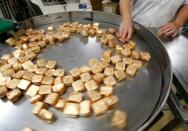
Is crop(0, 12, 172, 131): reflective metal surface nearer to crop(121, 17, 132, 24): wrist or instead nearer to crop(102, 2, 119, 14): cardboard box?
crop(121, 17, 132, 24): wrist

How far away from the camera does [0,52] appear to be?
1.06 meters

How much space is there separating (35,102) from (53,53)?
0.94ft

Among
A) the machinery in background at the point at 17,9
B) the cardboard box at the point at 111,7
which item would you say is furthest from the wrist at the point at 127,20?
the cardboard box at the point at 111,7

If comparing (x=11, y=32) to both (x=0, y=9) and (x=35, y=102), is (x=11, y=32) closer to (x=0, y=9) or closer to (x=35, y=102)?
(x=35, y=102)

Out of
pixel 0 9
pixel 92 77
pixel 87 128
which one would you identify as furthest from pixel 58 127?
pixel 0 9

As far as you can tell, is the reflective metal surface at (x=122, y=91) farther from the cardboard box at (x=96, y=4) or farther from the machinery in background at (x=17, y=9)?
the cardboard box at (x=96, y=4)

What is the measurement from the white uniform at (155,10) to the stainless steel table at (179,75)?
0.12m

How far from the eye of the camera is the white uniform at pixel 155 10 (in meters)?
1.21

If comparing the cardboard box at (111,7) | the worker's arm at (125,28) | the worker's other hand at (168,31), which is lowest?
the cardboard box at (111,7)

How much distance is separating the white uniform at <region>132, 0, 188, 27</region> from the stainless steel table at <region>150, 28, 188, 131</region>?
0.12 metres

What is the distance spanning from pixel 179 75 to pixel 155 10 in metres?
0.50

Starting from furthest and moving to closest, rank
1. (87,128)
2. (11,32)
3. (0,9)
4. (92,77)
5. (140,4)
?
(0,9) → (140,4) → (11,32) → (92,77) → (87,128)

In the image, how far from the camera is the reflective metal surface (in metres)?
0.73

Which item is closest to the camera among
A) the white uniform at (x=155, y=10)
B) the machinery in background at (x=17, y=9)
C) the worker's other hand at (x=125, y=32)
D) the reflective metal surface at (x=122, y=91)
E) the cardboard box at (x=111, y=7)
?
the reflective metal surface at (x=122, y=91)
